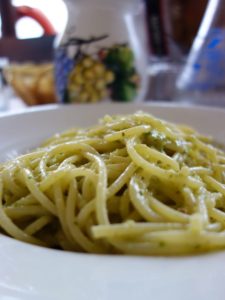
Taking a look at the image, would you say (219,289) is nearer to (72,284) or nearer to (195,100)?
(72,284)

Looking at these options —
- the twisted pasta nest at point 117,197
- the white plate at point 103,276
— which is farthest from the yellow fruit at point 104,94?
the white plate at point 103,276

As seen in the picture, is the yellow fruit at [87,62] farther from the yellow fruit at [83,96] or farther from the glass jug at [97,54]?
the yellow fruit at [83,96]

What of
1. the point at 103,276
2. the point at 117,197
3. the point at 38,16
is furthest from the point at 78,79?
the point at 38,16

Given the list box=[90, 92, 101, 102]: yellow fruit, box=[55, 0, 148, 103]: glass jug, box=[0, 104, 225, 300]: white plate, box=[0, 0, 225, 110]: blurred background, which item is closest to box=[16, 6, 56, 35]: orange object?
box=[0, 0, 225, 110]: blurred background

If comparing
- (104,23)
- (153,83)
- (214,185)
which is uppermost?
(104,23)

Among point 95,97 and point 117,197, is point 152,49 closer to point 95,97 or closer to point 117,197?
point 95,97

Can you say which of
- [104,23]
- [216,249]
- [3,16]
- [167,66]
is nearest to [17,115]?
[104,23]

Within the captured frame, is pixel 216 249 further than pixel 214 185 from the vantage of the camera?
No

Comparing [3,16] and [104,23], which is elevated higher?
[104,23]
